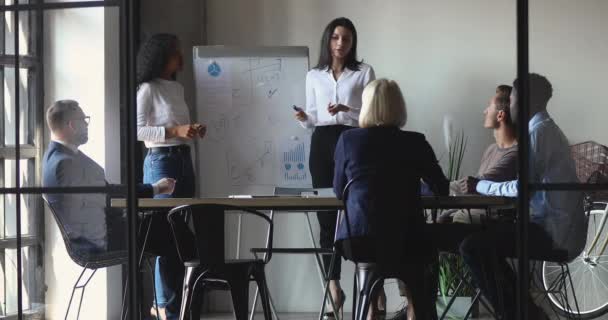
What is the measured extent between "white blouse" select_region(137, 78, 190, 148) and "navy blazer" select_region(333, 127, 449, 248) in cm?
150

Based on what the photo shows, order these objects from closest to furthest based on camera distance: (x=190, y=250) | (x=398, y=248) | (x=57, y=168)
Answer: (x=57, y=168) < (x=398, y=248) < (x=190, y=250)

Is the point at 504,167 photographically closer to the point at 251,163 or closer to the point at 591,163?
the point at 591,163

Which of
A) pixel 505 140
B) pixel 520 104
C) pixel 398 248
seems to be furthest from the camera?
pixel 505 140

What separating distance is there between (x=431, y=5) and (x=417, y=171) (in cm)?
275

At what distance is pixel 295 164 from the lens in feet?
19.2

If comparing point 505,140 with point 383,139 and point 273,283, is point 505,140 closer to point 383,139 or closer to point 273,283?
point 383,139

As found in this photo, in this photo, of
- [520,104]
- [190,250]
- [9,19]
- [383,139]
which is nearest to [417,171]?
[383,139]

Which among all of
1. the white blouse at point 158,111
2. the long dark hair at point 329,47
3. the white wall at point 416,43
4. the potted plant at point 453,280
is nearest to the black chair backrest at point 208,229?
the white blouse at point 158,111

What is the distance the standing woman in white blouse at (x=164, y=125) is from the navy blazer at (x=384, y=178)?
4.43ft

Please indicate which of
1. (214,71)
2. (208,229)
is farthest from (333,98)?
(208,229)

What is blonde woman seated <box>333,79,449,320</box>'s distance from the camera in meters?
3.67

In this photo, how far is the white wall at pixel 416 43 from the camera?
20.1 feet

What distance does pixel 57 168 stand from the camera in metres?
3.35

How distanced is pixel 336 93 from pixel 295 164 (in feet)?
2.18
